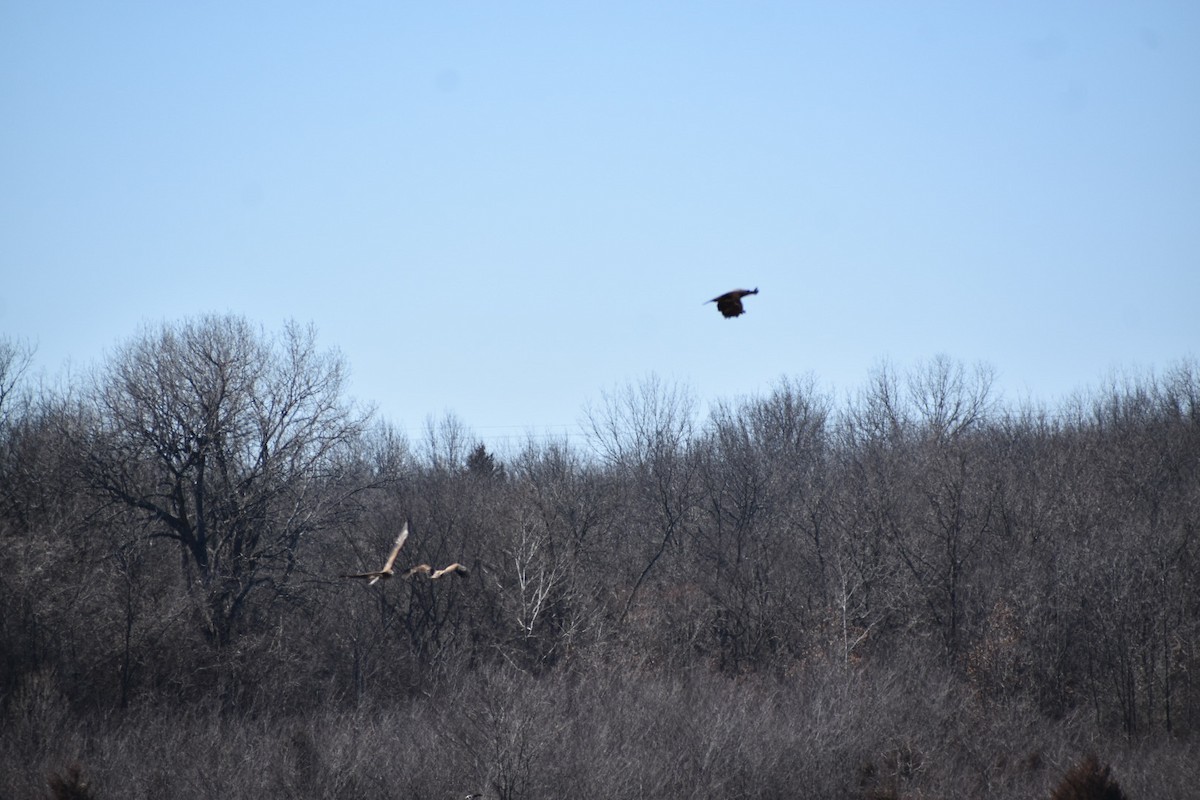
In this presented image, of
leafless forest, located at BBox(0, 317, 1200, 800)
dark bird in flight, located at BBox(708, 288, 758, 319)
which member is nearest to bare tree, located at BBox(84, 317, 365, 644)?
leafless forest, located at BBox(0, 317, 1200, 800)

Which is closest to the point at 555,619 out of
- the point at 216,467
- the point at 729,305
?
the point at 216,467

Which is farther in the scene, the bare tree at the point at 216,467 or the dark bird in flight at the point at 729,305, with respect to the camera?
the bare tree at the point at 216,467

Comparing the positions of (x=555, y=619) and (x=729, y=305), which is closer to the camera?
(x=729, y=305)

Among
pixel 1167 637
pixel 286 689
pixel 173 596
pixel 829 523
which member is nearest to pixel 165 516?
pixel 173 596

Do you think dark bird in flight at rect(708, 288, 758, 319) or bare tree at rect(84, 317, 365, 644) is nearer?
dark bird in flight at rect(708, 288, 758, 319)

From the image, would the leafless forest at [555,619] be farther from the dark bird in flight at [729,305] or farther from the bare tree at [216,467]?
the dark bird in flight at [729,305]

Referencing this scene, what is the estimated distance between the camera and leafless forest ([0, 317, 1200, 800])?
2539 cm

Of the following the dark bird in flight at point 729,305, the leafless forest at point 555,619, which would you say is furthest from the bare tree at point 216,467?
the dark bird in flight at point 729,305

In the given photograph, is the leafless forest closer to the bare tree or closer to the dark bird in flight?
the bare tree

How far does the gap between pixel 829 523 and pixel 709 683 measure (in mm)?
10703

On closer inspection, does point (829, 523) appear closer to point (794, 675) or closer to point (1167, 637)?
point (794, 675)

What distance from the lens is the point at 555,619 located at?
121 feet

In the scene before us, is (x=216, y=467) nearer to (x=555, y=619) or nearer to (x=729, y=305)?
(x=555, y=619)

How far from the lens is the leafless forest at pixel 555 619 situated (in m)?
25.4
